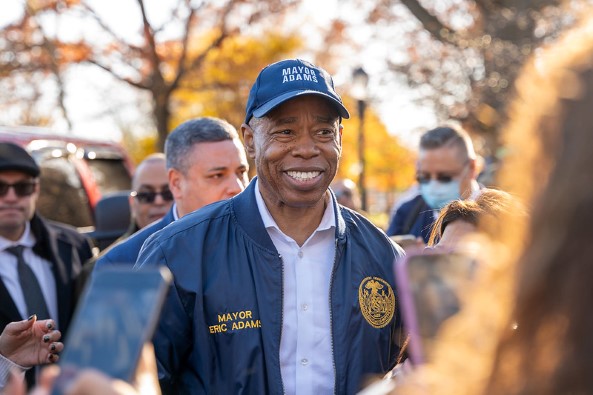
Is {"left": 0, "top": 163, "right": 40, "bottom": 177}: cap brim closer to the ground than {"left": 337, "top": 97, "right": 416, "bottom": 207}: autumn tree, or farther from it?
closer to the ground

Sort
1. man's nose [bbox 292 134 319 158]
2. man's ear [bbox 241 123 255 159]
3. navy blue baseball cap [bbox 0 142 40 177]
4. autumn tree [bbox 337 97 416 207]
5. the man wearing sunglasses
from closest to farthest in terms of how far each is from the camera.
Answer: man's nose [bbox 292 134 319 158] → man's ear [bbox 241 123 255 159] → navy blue baseball cap [bbox 0 142 40 177] → the man wearing sunglasses → autumn tree [bbox 337 97 416 207]

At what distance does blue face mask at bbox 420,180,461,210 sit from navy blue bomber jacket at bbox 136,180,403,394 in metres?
2.75

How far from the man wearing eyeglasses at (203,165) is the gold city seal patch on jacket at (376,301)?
1.98 m

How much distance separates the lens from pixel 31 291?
4785 mm

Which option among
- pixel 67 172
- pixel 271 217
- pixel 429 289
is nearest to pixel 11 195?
pixel 271 217

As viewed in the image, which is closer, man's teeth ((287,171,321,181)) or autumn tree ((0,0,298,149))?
man's teeth ((287,171,321,181))

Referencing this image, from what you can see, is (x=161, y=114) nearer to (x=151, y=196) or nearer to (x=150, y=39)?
(x=150, y=39)


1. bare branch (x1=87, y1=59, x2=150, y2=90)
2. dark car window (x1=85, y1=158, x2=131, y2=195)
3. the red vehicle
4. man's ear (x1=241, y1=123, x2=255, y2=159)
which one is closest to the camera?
man's ear (x1=241, y1=123, x2=255, y2=159)

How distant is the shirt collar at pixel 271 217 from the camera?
3.12m

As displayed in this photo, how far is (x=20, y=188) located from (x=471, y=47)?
13.7 m

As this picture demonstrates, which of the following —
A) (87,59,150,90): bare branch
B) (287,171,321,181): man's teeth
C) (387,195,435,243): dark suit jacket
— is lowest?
(387,195,435,243): dark suit jacket

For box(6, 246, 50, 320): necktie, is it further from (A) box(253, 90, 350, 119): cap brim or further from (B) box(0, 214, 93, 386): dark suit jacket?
(A) box(253, 90, 350, 119): cap brim

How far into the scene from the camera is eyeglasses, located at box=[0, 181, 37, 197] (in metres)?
5.23

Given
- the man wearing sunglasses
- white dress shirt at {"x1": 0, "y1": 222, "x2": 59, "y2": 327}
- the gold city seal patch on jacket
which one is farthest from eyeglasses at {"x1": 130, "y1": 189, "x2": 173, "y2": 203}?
the gold city seal patch on jacket
